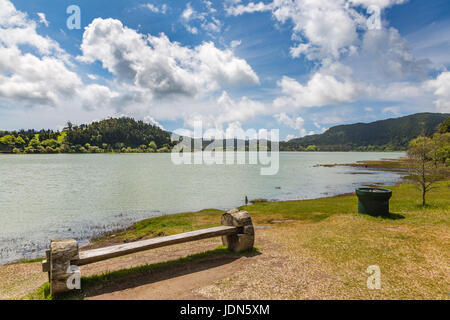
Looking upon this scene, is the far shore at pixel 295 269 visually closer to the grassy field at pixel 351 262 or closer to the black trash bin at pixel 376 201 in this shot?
the grassy field at pixel 351 262

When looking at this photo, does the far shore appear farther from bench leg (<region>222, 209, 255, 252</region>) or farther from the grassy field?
bench leg (<region>222, 209, 255, 252</region>)

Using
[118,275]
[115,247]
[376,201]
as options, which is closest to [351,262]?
[118,275]

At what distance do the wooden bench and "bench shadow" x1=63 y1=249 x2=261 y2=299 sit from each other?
1.52 ft

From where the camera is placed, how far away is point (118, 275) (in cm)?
785

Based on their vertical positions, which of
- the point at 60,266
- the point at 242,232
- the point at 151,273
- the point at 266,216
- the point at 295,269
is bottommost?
the point at 266,216

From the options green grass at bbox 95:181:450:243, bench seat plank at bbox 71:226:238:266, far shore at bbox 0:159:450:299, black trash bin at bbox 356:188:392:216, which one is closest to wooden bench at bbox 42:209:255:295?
bench seat plank at bbox 71:226:238:266

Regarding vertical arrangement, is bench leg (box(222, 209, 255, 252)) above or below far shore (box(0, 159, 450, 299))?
above

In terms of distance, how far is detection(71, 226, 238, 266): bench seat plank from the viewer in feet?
22.9

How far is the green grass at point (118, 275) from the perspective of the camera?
6.70m

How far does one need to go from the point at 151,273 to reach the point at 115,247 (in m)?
1.46

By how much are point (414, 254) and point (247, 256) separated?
613cm

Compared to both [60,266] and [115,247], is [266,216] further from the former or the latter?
[60,266]
